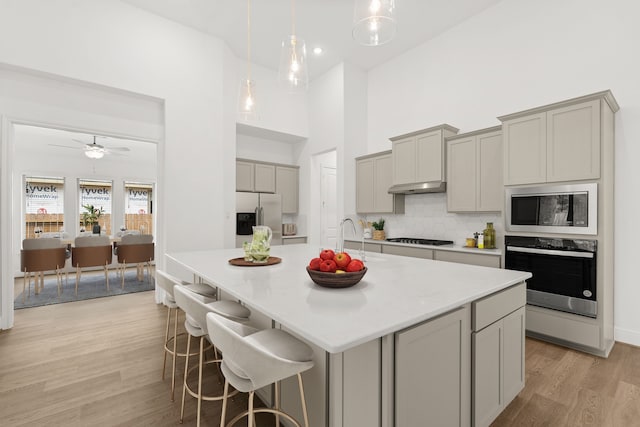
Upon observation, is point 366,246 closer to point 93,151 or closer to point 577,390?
point 577,390

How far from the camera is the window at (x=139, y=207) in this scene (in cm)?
809

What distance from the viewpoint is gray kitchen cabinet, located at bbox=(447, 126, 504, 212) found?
3.48 m

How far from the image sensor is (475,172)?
12.0ft

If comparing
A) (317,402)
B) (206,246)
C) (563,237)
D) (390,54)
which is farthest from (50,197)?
(563,237)

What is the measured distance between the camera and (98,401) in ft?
6.53

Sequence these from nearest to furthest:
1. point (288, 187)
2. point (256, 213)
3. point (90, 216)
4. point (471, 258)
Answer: point (471, 258)
point (256, 213)
point (288, 187)
point (90, 216)

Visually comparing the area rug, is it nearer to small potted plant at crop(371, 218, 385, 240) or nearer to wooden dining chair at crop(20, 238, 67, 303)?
wooden dining chair at crop(20, 238, 67, 303)

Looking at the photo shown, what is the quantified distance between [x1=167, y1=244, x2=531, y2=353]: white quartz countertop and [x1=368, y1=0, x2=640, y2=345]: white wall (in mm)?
2039

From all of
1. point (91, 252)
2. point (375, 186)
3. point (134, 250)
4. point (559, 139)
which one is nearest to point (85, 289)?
point (91, 252)

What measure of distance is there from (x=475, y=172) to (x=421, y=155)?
775mm

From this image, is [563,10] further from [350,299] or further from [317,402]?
[317,402]

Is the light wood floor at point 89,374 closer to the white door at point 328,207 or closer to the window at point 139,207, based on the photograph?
the white door at point 328,207

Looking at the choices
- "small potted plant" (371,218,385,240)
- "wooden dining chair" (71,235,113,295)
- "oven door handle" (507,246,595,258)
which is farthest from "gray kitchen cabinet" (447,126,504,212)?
"wooden dining chair" (71,235,113,295)

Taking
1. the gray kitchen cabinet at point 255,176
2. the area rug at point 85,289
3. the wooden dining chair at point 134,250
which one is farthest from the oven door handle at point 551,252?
the wooden dining chair at point 134,250
